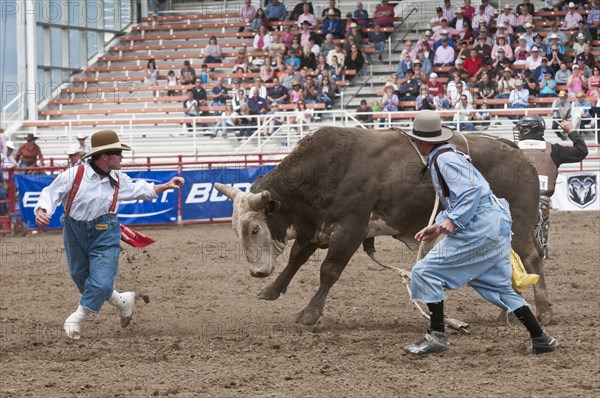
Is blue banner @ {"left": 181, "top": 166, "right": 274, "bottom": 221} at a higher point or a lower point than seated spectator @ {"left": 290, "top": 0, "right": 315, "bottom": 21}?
lower

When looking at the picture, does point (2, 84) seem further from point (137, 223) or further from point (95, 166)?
point (95, 166)

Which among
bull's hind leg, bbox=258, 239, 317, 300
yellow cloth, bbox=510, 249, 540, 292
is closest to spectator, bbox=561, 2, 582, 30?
bull's hind leg, bbox=258, 239, 317, 300


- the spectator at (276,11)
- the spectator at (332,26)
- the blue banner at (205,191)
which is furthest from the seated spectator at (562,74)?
the spectator at (276,11)

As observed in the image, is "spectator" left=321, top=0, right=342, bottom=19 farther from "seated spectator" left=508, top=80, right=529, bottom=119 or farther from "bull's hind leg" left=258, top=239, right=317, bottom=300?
"bull's hind leg" left=258, top=239, right=317, bottom=300

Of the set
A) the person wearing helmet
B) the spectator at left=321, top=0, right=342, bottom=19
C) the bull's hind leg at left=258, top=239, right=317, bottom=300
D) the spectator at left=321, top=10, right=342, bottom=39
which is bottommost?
the bull's hind leg at left=258, top=239, right=317, bottom=300

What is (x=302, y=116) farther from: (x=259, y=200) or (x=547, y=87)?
(x=259, y=200)

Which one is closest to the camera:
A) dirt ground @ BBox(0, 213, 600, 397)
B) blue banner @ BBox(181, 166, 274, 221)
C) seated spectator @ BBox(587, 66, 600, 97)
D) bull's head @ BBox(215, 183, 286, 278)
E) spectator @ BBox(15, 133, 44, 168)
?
dirt ground @ BBox(0, 213, 600, 397)

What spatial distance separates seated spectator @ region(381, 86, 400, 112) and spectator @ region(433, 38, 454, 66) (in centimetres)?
187

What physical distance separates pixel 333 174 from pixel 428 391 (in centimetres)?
276

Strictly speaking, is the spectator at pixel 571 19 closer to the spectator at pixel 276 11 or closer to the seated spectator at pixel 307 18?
the seated spectator at pixel 307 18

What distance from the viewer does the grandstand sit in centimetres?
2070

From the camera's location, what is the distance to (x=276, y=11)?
85.5ft

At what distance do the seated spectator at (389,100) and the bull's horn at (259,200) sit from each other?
45.3 feet

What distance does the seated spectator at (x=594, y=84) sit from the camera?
1992cm
